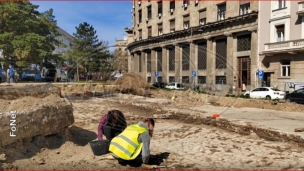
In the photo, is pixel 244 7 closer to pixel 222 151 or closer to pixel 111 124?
pixel 222 151

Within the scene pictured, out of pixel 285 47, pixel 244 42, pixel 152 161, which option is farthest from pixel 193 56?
pixel 152 161

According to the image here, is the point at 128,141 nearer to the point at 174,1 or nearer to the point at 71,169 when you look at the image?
the point at 71,169

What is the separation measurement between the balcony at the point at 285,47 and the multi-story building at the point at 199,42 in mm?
1886

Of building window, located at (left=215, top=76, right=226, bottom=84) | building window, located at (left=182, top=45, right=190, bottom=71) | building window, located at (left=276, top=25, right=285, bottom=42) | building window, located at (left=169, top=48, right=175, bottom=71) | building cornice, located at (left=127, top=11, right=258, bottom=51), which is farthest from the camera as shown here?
building window, located at (left=169, top=48, right=175, bottom=71)

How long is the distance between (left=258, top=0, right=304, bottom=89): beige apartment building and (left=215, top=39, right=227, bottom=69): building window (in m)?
5.27

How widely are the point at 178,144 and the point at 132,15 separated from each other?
53988 millimetres

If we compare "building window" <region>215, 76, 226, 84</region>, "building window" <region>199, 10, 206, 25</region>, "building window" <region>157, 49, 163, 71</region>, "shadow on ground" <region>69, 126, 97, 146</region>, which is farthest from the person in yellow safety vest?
"building window" <region>157, 49, 163, 71</region>

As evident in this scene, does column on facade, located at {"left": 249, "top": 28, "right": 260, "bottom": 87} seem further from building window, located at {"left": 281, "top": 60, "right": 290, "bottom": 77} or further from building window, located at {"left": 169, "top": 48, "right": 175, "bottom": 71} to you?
building window, located at {"left": 169, "top": 48, "right": 175, "bottom": 71}

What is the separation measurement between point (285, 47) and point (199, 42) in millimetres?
13016

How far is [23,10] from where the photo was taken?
2606 centimetres

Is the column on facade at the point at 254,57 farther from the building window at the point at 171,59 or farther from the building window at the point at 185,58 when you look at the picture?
the building window at the point at 171,59

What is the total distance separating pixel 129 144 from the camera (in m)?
6.09

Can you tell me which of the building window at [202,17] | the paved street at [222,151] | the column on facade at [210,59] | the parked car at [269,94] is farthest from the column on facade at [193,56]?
the paved street at [222,151]

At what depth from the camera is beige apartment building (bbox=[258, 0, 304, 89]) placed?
2764cm
